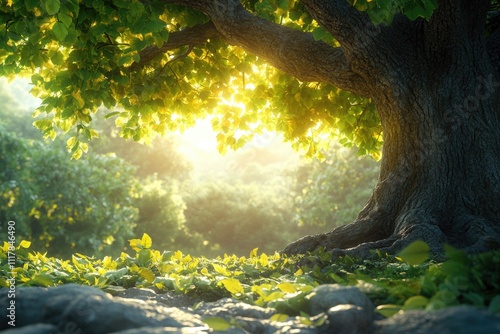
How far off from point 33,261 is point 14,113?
182 ft

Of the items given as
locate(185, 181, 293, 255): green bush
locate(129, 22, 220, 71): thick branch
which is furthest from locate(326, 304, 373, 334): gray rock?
locate(185, 181, 293, 255): green bush

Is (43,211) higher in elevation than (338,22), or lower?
higher

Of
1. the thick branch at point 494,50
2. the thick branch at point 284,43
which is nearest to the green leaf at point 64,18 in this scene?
the thick branch at point 284,43

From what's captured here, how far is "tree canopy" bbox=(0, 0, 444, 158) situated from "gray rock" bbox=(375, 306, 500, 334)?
10.8ft

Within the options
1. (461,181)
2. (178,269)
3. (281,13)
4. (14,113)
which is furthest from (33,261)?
(14,113)

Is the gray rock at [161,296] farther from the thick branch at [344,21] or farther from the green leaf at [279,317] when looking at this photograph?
the thick branch at [344,21]

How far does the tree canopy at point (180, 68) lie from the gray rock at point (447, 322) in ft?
10.8

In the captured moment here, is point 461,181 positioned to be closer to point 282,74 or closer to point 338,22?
point 338,22

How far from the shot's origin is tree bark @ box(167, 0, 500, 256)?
6082 millimetres

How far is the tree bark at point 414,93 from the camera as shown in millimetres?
6082

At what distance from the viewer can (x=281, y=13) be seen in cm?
884

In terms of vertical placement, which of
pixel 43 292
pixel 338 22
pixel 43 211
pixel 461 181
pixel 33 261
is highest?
pixel 43 211

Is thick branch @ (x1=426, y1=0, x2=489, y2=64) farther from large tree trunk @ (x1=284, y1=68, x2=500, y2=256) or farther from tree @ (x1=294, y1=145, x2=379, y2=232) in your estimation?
tree @ (x1=294, y1=145, x2=379, y2=232)

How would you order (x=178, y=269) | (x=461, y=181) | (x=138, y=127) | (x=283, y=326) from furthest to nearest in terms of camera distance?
(x=138, y=127) → (x=461, y=181) → (x=178, y=269) → (x=283, y=326)
